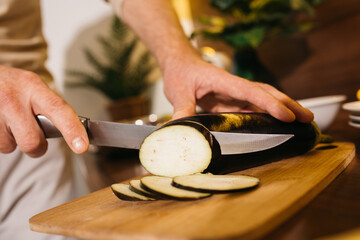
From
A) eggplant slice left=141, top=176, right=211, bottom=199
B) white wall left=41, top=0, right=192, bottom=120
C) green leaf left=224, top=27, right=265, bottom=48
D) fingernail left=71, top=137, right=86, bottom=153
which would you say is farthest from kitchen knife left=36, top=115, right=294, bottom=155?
white wall left=41, top=0, right=192, bottom=120

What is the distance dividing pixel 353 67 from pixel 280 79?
670 millimetres

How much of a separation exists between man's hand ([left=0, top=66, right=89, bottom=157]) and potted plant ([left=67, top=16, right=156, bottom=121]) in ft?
7.06

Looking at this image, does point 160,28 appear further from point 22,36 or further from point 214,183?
Answer: point 214,183

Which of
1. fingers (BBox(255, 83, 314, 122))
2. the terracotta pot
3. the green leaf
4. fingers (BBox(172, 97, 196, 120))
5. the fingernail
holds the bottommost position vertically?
the terracotta pot

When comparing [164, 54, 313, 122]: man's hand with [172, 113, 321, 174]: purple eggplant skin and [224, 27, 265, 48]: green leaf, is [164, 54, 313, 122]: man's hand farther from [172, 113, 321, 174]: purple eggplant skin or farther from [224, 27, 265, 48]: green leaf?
[224, 27, 265, 48]: green leaf

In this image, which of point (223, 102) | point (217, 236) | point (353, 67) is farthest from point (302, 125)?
point (353, 67)

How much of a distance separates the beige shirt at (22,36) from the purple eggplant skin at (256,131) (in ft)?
3.28

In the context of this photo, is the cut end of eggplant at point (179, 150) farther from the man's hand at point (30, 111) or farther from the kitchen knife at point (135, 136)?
the man's hand at point (30, 111)

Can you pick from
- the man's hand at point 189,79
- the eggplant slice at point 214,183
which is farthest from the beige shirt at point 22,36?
the eggplant slice at point 214,183

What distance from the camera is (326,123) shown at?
4.50 ft

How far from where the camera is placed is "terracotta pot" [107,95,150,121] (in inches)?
124

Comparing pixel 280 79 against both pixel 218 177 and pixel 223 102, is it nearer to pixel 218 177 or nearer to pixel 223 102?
pixel 223 102

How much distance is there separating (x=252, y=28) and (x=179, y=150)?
5.32 feet

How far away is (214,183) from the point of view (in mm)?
813
